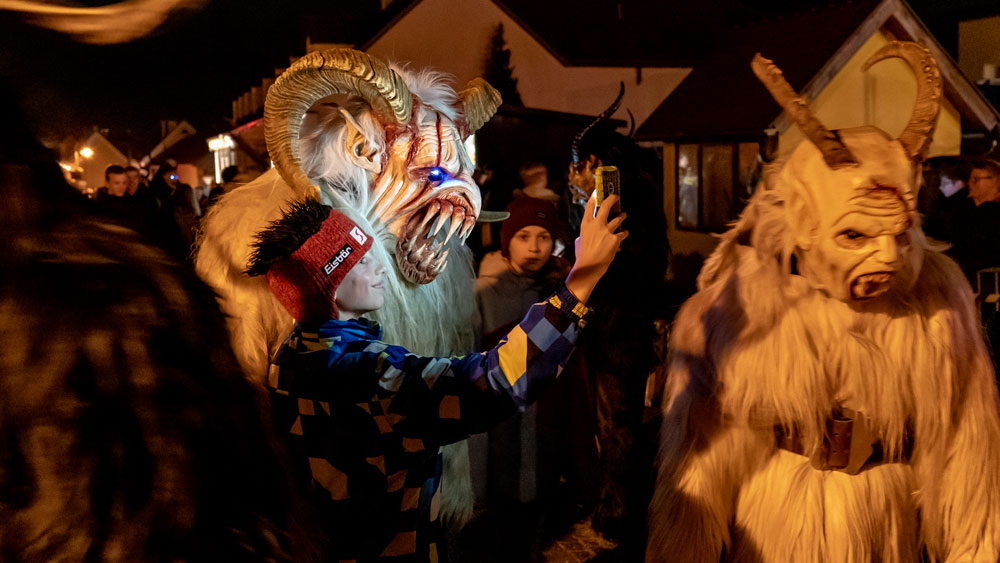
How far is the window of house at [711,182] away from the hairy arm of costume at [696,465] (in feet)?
28.8

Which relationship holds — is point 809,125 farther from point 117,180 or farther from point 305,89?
point 117,180

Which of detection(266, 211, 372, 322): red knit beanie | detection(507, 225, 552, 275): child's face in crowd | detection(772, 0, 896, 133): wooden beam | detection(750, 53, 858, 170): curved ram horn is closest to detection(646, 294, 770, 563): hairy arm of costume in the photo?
detection(750, 53, 858, 170): curved ram horn

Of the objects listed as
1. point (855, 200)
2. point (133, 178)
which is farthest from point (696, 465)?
point (133, 178)

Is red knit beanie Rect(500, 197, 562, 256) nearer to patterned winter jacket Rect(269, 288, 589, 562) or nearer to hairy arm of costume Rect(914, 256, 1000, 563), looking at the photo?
patterned winter jacket Rect(269, 288, 589, 562)

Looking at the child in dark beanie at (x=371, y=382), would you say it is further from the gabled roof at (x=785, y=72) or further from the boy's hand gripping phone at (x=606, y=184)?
the gabled roof at (x=785, y=72)

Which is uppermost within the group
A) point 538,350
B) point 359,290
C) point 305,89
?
point 305,89

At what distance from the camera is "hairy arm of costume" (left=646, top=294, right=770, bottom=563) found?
7.82 feet

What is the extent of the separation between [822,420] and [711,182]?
1048 centimetres

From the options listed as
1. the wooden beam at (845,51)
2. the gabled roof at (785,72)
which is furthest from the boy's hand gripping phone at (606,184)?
the wooden beam at (845,51)

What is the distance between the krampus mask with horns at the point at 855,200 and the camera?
213cm

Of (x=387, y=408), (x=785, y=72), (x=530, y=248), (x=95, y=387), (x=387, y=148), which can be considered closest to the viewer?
(x=95, y=387)

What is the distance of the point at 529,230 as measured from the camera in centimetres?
441

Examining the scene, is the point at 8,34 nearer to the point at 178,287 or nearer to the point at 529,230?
the point at 178,287

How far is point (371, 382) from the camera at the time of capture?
188 cm
